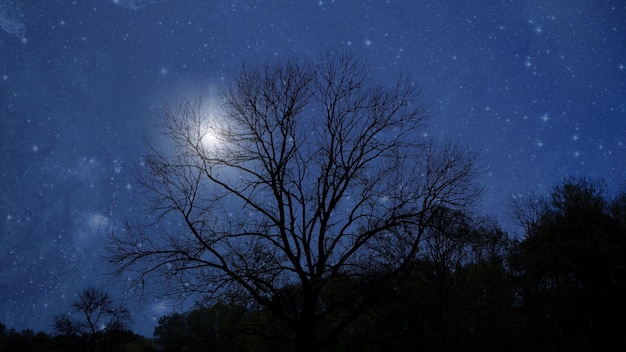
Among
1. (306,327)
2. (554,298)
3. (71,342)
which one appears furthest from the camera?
(71,342)

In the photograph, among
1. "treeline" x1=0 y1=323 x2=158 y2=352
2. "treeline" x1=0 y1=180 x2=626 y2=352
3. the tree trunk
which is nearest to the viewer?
the tree trunk

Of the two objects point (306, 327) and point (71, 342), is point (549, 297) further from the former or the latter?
point (71, 342)

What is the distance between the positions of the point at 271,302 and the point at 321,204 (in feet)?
11.4

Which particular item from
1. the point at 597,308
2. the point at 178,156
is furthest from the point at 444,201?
the point at 597,308

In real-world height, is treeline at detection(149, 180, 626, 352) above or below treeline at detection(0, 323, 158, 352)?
below

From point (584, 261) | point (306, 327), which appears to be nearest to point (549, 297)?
point (584, 261)

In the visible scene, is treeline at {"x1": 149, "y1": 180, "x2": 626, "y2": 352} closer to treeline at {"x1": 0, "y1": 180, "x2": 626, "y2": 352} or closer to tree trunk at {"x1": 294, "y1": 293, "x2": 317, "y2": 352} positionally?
treeline at {"x1": 0, "y1": 180, "x2": 626, "y2": 352}

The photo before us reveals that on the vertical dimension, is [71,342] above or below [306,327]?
above

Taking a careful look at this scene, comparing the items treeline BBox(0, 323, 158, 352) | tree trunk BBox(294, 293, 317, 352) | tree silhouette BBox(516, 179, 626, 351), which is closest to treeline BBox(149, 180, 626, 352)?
tree silhouette BBox(516, 179, 626, 351)

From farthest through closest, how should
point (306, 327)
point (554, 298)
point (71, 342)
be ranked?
1. point (71, 342)
2. point (554, 298)
3. point (306, 327)

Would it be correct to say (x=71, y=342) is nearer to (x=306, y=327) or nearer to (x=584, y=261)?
(x=306, y=327)

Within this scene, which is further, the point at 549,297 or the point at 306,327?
the point at 549,297

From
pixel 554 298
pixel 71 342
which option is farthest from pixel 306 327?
pixel 71 342

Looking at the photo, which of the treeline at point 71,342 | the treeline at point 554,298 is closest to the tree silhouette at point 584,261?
the treeline at point 554,298
